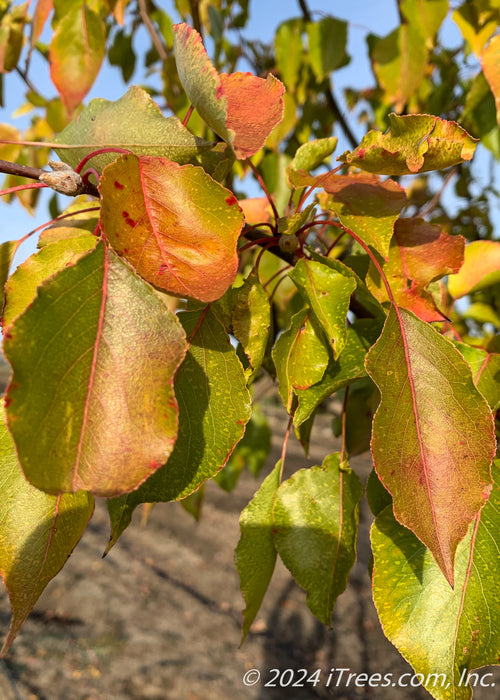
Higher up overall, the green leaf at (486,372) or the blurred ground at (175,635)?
the green leaf at (486,372)

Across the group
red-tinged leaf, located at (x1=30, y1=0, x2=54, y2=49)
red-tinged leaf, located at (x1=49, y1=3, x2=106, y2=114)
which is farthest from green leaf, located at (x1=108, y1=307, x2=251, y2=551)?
red-tinged leaf, located at (x1=30, y1=0, x2=54, y2=49)

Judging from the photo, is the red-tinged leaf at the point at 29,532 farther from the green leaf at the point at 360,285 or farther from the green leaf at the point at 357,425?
the green leaf at the point at 357,425

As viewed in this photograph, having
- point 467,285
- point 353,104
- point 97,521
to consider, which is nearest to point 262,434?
point 467,285

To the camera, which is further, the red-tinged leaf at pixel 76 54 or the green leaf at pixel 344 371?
the red-tinged leaf at pixel 76 54

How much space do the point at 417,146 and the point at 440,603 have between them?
1.04 ft

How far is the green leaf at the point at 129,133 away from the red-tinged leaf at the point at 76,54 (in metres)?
0.54

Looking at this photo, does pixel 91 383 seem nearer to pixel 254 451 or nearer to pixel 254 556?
pixel 254 556

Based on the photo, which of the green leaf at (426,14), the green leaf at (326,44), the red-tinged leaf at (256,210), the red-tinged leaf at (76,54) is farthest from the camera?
the green leaf at (326,44)

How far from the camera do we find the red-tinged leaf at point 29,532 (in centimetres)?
35

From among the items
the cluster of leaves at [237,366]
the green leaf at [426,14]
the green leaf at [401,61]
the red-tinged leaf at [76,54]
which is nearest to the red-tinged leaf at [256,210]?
the cluster of leaves at [237,366]

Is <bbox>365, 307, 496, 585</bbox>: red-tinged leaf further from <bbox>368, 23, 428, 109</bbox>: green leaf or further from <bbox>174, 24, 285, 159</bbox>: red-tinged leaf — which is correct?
<bbox>368, 23, 428, 109</bbox>: green leaf

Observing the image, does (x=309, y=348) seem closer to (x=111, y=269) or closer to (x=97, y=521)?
(x=111, y=269)

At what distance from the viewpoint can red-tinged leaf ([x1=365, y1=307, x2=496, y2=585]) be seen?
0.33 metres

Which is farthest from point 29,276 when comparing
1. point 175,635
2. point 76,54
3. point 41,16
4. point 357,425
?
point 175,635
